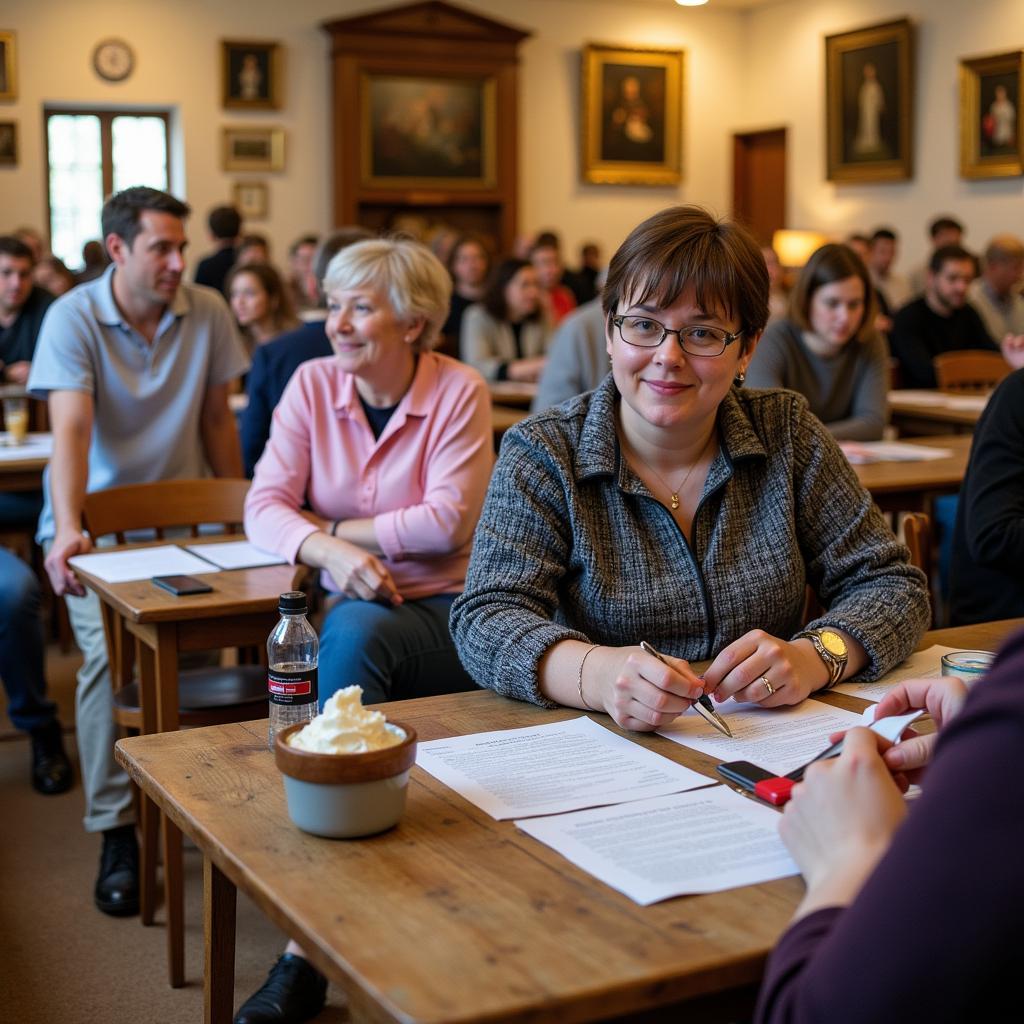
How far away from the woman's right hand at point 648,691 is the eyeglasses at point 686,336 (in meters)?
0.49

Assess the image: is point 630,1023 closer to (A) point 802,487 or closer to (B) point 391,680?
(A) point 802,487

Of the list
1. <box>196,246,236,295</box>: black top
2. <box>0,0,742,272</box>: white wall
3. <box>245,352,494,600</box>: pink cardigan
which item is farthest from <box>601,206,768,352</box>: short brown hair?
<box>0,0,742,272</box>: white wall

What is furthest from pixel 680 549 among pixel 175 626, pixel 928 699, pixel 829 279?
pixel 829 279

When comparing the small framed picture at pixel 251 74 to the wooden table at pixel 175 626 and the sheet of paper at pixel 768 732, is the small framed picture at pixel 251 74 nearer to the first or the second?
the wooden table at pixel 175 626

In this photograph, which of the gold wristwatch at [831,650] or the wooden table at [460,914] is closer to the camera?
the wooden table at [460,914]

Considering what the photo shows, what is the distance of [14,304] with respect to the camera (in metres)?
6.25

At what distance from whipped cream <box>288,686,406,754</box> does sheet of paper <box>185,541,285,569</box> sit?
60.2 inches

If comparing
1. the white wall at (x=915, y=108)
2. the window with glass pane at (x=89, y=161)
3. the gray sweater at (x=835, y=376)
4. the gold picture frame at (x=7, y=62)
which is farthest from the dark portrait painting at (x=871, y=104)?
the gray sweater at (x=835, y=376)

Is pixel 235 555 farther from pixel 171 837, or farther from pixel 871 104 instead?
pixel 871 104

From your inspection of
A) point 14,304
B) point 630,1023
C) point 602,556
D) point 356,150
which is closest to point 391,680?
point 602,556

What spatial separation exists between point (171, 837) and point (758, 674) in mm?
1444

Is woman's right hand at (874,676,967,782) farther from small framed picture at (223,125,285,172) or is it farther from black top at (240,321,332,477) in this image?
small framed picture at (223,125,285,172)

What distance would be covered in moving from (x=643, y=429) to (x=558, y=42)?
11094mm

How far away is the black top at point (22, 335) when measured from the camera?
6.26 metres
